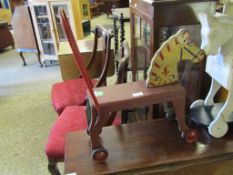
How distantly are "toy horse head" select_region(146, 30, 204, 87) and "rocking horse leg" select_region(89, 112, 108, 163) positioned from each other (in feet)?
0.72

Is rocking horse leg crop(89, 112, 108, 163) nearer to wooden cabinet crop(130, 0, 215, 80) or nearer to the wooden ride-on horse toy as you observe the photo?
the wooden ride-on horse toy

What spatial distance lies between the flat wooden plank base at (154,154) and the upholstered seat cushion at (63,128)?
0.26 metres

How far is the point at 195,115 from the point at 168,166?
0.28 meters

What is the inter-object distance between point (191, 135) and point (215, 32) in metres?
0.41

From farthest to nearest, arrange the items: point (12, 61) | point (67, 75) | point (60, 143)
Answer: point (12, 61), point (67, 75), point (60, 143)

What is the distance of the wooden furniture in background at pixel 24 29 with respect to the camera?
329 cm

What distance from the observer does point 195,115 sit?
0.97m

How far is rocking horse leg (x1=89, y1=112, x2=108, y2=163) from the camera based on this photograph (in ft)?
2.60

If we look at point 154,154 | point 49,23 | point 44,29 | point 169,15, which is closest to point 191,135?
point 154,154

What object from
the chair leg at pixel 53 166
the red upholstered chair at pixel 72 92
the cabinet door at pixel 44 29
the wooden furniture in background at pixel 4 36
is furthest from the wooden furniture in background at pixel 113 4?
the chair leg at pixel 53 166

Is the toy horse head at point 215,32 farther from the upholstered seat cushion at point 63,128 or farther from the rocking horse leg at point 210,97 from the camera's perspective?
the upholstered seat cushion at point 63,128

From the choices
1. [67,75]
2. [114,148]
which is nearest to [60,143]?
[114,148]

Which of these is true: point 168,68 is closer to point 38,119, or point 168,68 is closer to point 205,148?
point 205,148

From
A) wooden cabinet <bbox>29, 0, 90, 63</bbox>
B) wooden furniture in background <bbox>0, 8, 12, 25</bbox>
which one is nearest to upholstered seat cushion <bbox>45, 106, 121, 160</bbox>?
wooden cabinet <bbox>29, 0, 90, 63</bbox>
